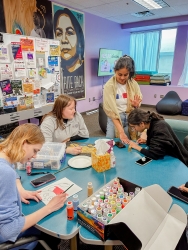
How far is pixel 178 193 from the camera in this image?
108cm

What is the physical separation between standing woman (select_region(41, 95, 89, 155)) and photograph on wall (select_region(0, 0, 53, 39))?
2036 millimetres

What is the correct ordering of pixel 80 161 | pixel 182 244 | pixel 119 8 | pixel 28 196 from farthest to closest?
pixel 119 8 < pixel 80 161 < pixel 28 196 < pixel 182 244

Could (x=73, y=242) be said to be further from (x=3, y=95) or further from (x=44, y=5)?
(x=44, y=5)

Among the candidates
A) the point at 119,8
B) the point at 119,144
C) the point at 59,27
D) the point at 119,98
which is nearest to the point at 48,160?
the point at 119,144

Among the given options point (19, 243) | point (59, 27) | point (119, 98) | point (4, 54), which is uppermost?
point (59, 27)

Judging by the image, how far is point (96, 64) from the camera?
5148mm

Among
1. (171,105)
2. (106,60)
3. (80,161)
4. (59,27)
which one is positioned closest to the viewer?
(80,161)

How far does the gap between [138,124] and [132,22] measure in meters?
4.89

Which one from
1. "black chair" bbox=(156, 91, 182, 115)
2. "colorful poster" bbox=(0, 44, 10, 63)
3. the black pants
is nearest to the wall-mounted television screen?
"black chair" bbox=(156, 91, 182, 115)

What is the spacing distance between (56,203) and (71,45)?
3.96 meters

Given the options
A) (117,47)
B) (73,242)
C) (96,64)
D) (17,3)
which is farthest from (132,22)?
(73,242)

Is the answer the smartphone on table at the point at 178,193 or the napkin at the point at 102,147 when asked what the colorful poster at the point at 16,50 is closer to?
the napkin at the point at 102,147

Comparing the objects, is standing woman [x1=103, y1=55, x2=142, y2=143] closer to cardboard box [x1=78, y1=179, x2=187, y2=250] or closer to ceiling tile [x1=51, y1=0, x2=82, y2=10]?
cardboard box [x1=78, y1=179, x2=187, y2=250]

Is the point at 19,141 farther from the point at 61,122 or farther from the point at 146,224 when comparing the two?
the point at 61,122
